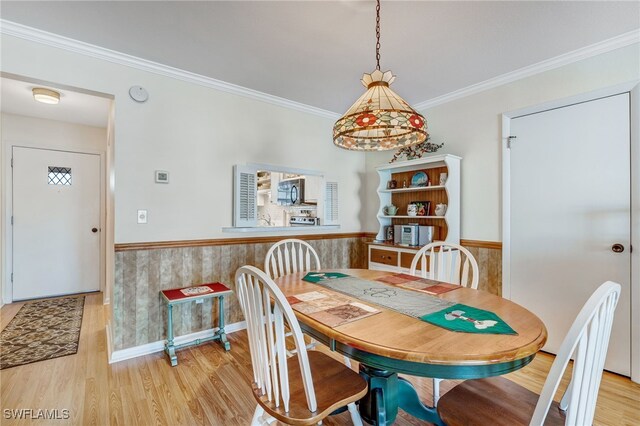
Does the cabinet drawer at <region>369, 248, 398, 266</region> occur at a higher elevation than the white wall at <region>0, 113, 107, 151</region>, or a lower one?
lower

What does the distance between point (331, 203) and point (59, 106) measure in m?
3.27

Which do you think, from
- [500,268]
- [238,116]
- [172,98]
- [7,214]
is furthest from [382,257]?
[7,214]

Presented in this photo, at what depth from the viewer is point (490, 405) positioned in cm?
117

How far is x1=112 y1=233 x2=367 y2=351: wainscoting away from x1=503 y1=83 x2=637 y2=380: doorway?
2.39 m

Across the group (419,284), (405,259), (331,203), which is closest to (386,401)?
(419,284)

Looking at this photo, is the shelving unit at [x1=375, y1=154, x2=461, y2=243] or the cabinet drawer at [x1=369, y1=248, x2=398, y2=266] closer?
the shelving unit at [x1=375, y1=154, x2=461, y2=243]

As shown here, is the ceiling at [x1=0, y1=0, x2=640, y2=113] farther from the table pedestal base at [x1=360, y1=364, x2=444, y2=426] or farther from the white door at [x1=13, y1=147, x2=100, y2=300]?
the white door at [x1=13, y1=147, x2=100, y2=300]

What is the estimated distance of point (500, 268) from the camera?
8.93 ft

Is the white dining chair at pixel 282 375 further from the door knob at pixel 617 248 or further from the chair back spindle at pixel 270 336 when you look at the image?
the door knob at pixel 617 248

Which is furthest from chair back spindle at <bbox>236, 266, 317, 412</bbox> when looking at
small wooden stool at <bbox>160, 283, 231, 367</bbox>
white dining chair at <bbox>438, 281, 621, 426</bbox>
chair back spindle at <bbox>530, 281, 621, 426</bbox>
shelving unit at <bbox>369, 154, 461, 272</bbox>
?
shelving unit at <bbox>369, 154, 461, 272</bbox>

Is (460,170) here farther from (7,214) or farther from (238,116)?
(7,214)

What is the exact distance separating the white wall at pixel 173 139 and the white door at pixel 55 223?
91.4 inches

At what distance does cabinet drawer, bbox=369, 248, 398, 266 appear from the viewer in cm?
316

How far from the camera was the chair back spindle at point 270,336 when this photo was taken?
41.9 inches
